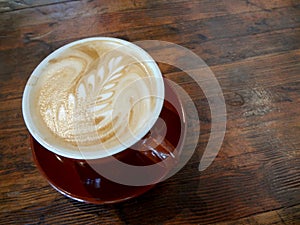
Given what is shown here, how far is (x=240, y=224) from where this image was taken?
602mm

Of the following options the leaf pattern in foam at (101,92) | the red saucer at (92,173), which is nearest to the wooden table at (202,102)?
the red saucer at (92,173)

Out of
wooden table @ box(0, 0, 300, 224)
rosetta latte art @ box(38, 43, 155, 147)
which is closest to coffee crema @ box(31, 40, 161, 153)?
rosetta latte art @ box(38, 43, 155, 147)

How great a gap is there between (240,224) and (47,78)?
1.45 feet

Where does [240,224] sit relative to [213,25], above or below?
below

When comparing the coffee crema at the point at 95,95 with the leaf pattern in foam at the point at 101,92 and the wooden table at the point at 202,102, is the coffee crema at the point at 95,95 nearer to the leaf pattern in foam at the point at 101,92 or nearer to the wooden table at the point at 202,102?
the leaf pattern in foam at the point at 101,92

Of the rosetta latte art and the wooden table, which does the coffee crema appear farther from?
the wooden table

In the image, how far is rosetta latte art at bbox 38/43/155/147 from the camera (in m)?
0.60

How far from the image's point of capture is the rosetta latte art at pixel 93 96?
0.60 m

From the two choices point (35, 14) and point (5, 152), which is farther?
point (35, 14)

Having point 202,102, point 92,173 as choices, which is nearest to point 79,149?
point 92,173

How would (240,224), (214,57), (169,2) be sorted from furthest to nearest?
(169,2), (214,57), (240,224)

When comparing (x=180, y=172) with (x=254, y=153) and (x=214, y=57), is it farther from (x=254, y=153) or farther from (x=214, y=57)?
(x=214, y=57)

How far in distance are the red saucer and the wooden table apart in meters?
0.03

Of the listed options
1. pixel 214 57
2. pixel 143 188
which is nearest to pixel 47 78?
pixel 143 188
